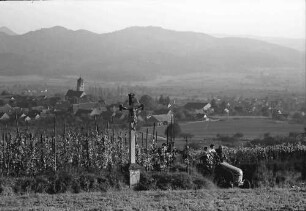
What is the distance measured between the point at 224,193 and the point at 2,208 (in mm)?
5832

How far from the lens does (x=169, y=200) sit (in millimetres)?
12875

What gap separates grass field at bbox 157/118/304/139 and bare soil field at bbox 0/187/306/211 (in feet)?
91.1

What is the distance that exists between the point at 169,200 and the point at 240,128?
3924cm

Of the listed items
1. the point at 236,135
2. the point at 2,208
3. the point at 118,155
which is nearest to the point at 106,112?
the point at 236,135

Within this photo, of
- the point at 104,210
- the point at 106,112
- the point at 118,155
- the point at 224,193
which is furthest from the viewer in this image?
the point at 106,112

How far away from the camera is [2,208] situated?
469 inches

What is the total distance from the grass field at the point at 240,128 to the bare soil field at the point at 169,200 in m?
27.8

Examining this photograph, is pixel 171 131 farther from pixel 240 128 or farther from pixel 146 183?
pixel 240 128

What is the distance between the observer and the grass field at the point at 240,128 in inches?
1813

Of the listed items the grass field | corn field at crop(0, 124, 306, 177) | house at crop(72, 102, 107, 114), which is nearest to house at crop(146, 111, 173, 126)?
the grass field

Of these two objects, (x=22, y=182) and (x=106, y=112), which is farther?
(x=106, y=112)

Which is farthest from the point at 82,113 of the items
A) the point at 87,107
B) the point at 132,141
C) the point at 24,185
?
the point at 24,185

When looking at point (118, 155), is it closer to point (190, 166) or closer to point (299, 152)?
point (190, 166)

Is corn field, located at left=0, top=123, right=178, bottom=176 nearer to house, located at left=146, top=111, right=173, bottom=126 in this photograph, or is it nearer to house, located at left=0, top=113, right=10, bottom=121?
→ house, located at left=0, top=113, right=10, bottom=121
